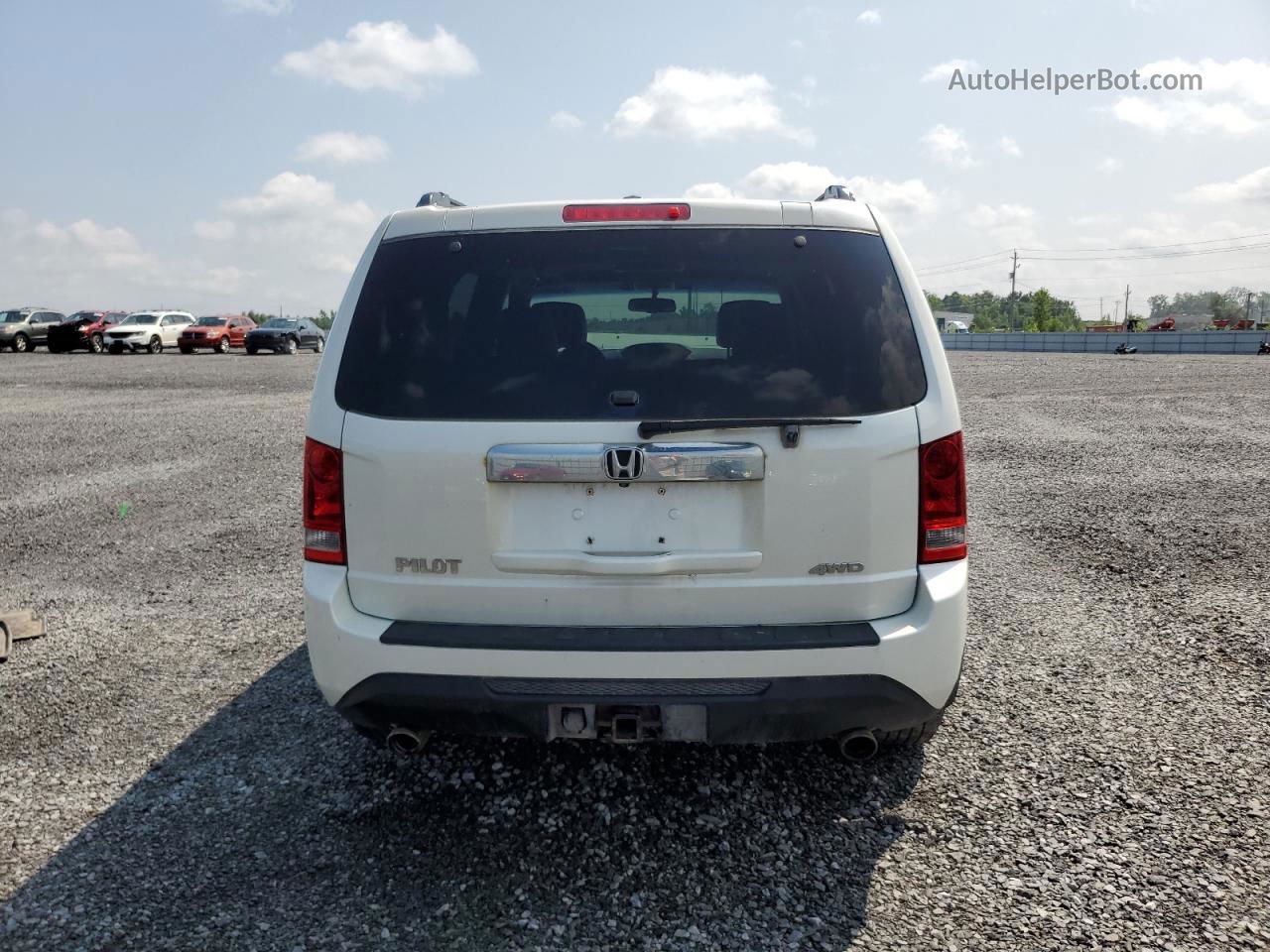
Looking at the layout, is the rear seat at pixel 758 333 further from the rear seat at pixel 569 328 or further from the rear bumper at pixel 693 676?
the rear bumper at pixel 693 676

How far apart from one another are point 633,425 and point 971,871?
1717 mm

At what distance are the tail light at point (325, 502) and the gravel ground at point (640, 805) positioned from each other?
97 centimetres

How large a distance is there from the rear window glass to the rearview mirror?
279 mm

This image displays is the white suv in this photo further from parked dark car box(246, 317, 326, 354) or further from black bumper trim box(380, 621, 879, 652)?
parked dark car box(246, 317, 326, 354)

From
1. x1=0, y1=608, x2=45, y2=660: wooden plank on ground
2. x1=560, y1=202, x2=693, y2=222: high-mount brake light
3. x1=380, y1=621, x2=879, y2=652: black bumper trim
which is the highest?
x1=560, y1=202, x2=693, y2=222: high-mount brake light

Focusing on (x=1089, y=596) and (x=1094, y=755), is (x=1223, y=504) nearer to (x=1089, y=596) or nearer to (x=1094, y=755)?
(x=1089, y=596)

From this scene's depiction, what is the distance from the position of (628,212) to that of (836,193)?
2.76 feet

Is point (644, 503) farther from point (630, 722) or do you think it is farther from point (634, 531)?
point (630, 722)

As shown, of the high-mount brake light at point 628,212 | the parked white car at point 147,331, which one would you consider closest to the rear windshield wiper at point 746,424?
the high-mount brake light at point 628,212

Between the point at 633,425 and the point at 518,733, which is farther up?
the point at 633,425

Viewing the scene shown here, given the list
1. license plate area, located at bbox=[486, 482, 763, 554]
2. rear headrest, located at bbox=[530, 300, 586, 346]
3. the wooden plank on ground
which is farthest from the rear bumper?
the wooden plank on ground

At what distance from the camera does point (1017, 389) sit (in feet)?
67.7

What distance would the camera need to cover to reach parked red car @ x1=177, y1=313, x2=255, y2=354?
1549 inches

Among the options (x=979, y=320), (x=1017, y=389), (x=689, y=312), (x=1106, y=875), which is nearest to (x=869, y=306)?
(x=689, y=312)
